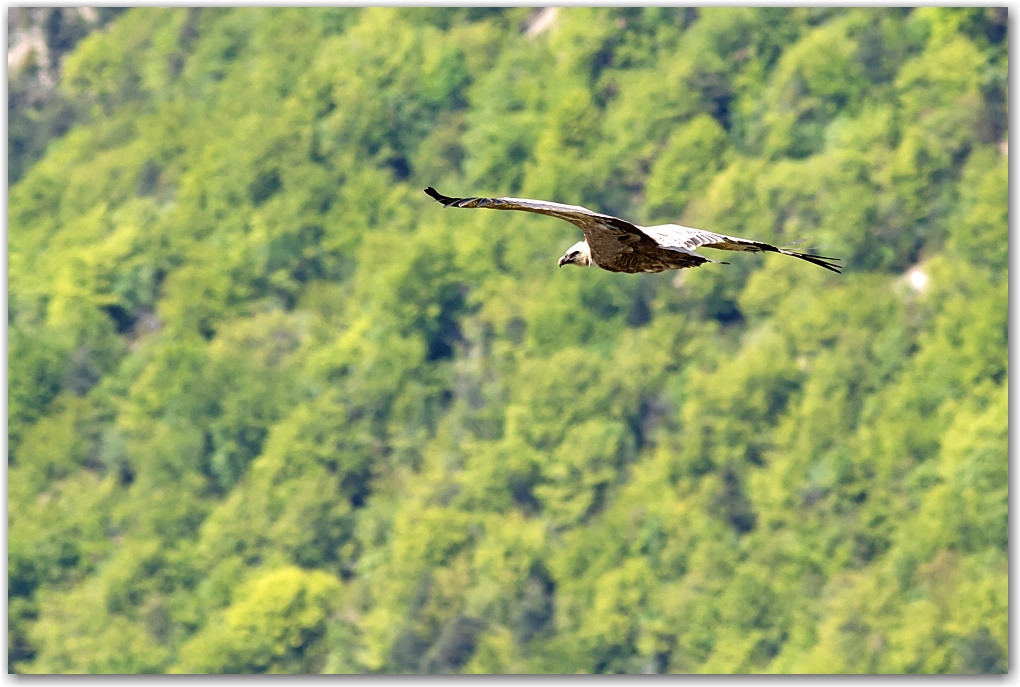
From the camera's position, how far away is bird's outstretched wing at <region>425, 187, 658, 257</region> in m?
14.6

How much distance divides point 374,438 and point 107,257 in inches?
1107

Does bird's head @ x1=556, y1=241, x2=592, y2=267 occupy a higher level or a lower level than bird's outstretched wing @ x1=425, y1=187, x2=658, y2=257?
lower

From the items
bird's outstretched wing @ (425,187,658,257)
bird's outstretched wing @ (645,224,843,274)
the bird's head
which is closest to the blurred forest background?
the bird's head

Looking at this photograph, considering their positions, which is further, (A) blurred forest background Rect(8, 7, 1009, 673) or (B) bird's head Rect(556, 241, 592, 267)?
(A) blurred forest background Rect(8, 7, 1009, 673)

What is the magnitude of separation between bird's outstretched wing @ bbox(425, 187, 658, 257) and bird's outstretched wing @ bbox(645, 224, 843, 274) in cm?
23

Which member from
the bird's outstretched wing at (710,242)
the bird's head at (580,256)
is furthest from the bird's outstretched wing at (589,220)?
the bird's head at (580,256)

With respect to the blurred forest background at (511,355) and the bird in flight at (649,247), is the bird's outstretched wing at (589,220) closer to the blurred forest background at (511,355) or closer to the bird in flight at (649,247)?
the bird in flight at (649,247)

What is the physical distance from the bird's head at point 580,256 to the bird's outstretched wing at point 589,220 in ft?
1.09

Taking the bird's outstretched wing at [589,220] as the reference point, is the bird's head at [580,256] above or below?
below

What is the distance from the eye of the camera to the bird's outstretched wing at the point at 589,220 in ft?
48.0

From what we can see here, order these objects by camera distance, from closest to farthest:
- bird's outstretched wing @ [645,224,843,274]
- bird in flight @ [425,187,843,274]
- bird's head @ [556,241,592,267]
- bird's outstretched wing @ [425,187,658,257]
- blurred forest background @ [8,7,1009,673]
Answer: bird's outstretched wing @ [425,187,658,257] → bird in flight @ [425,187,843,274] → bird's outstretched wing @ [645,224,843,274] → bird's head @ [556,241,592,267] → blurred forest background @ [8,7,1009,673]

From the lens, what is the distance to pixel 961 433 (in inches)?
5108

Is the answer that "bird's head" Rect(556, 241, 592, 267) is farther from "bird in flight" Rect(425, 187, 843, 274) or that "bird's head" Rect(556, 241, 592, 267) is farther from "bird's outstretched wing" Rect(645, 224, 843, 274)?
"bird's outstretched wing" Rect(645, 224, 843, 274)

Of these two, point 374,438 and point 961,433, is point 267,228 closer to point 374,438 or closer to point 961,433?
point 374,438
